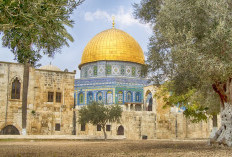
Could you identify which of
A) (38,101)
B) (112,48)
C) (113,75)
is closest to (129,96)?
(113,75)

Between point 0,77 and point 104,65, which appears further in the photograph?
point 104,65

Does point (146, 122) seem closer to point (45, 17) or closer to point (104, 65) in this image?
point (104, 65)

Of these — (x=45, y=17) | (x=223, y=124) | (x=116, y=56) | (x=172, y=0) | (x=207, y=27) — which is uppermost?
(x=116, y=56)

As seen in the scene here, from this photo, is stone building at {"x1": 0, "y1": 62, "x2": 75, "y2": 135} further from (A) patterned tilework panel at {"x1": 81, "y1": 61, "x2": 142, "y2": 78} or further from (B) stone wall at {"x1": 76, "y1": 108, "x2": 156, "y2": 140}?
(A) patterned tilework panel at {"x1": 81, "y1": 61, "x2": 142, "y2": 78}

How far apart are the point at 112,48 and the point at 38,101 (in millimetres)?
18367

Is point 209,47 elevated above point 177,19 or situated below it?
below

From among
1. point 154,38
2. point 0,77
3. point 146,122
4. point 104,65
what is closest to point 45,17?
point 154,38

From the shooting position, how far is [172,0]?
9.69 metres

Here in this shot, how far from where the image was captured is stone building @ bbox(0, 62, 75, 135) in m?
22.3

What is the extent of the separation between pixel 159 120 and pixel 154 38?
18159 millimetres

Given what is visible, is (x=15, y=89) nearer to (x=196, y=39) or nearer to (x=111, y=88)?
(x=111, y=88)

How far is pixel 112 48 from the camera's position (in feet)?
131

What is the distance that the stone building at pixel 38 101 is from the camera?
22.3 meters

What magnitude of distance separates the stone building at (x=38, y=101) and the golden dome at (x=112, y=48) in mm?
15071
